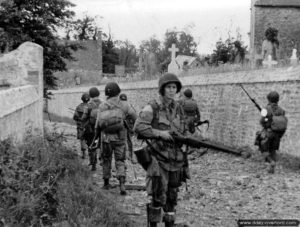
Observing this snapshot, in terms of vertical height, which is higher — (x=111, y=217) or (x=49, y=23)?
(x=49, y=23)

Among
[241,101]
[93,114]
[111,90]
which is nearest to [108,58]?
[241,101]

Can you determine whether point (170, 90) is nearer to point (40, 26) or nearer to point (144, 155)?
point (144, 155)

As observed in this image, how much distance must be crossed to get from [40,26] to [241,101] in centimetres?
637

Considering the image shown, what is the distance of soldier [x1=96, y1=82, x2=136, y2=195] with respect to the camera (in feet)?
25.9

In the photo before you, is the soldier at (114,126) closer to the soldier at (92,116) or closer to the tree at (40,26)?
the soldier at (92,116)

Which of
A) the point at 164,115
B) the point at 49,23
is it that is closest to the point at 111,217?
the point at 164,115

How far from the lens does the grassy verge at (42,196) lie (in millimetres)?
4770

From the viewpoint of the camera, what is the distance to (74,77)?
48.8 m

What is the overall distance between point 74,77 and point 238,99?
120 feet

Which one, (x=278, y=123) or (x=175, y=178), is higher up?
(x=278, y=123)

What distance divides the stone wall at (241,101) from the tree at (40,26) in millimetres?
4758

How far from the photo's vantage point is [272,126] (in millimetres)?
9680

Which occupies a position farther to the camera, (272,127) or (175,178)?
(272,127)

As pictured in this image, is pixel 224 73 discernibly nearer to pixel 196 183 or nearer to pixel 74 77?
pixel 196 183
